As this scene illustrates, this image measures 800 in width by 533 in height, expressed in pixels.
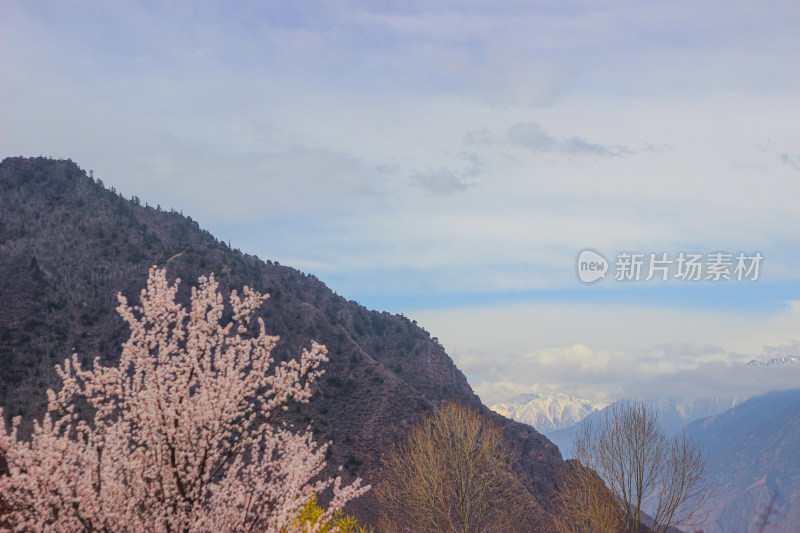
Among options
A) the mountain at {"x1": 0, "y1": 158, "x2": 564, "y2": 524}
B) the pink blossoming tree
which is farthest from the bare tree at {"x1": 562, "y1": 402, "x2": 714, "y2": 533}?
the mountain at {"x1": 0, "y1": 158, "x2": 564, "y2": 524}

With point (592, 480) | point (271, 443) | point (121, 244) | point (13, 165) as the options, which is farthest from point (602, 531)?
point (13, 165)

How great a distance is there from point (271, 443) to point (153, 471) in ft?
7.86

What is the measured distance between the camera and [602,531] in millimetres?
31312

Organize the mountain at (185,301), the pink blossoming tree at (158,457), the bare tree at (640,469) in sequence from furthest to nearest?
the mountain at (185,301)
the bare tree at (640,469)
the pink blossoming tree at (158,457)

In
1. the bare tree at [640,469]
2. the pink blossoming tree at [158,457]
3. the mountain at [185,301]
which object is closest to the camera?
the pink blossoming tree at [158,457]

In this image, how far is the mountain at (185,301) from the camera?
72.9 m

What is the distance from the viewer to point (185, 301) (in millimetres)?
82938

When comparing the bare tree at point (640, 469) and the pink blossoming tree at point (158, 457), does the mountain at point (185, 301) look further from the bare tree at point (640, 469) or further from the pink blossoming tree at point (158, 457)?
the pink blossoming tree at point (158, 457)

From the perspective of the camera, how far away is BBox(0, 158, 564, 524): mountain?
7294 cm

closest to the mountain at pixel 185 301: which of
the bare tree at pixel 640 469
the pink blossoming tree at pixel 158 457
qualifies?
the bare tree at pixel 640 469

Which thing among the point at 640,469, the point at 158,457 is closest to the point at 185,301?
the point at 640,469

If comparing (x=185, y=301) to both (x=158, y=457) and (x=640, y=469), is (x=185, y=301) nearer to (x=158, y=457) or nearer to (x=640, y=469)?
(x=640, y=469)

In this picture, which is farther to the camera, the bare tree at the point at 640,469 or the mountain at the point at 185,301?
the mountain at the point at 185,301

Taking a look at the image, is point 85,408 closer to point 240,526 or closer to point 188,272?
point 188,272
